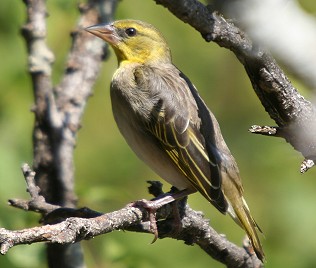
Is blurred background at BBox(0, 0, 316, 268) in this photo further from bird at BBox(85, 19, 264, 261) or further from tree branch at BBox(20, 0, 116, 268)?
bird at BBox(85, 19, 264, 261)

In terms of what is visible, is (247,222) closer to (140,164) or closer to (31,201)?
(31,201)

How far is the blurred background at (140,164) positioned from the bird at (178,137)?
Result: 38 centimetres

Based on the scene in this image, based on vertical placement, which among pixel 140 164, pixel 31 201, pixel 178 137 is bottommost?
pixel 140 164

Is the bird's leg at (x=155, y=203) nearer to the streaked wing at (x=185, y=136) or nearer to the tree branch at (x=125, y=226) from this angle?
the tree branch at (x=125, y=226)

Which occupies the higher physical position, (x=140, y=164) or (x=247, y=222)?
(x=247, y=222)

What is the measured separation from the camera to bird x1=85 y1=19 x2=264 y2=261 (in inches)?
184

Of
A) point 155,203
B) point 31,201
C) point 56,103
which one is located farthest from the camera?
point 56,103

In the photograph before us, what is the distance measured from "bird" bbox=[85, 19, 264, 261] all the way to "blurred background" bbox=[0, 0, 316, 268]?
38cm

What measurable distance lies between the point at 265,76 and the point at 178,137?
77.5 inches

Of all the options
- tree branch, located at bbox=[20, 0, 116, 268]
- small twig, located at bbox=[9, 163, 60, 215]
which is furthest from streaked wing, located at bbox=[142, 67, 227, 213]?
small twig, located at bbox=[9, 163, 60, 215]

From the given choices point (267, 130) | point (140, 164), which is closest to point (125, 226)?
point (267, 130)

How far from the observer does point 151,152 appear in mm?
4980

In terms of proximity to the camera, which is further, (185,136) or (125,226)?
(185,136)

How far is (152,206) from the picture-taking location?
13.2ft
